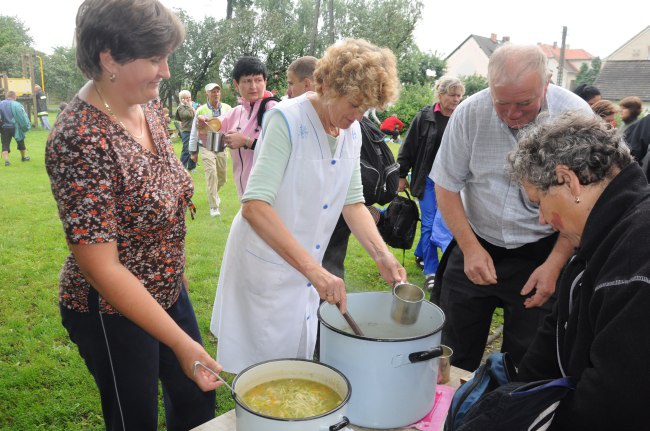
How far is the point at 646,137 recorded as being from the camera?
4770 mm

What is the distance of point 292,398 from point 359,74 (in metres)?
1.03

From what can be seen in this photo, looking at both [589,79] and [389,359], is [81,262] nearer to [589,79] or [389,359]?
[389,359]

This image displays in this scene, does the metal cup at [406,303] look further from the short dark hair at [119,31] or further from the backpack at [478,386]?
the short dark hair at [119,31]

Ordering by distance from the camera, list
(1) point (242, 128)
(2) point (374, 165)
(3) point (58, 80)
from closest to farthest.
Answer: (2) point (374, 165), (1) point (242, 128), (3) point (58, 80)

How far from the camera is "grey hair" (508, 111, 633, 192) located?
4.07 feet

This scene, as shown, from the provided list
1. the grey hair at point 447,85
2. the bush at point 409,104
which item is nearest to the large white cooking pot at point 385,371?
the grey hair at point 447,85

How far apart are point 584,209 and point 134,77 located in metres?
1.18

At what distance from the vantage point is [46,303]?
4.21m

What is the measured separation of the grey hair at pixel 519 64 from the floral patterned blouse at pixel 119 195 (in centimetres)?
124

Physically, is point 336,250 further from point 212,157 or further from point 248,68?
point 212,157

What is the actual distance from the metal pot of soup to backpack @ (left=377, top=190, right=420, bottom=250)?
121 inches

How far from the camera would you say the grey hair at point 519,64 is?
1.94 meters

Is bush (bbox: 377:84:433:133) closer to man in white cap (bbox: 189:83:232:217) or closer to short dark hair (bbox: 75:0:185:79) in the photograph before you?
man in white cap (bbox: 189:83:232:217)

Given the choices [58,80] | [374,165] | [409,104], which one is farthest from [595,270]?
[58,80]
